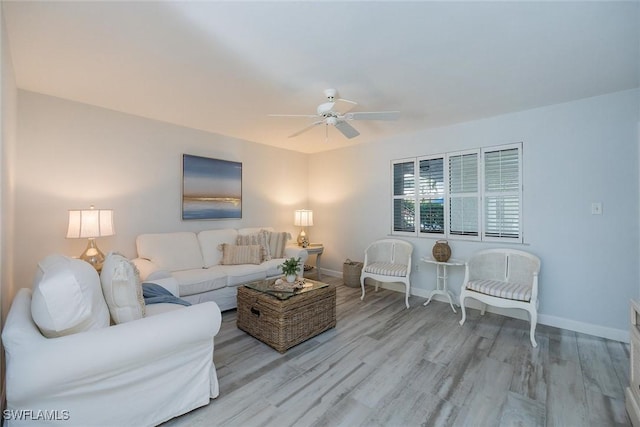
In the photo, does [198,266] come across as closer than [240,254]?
Yes

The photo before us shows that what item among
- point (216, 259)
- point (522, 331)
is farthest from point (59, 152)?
point (522, 331)

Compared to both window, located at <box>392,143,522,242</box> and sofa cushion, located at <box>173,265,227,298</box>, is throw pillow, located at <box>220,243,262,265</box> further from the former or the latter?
window, located at <box>392,143,522,242</box>

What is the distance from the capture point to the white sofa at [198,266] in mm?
3027

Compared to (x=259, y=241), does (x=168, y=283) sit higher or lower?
lower

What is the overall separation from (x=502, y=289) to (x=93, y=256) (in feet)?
13.9

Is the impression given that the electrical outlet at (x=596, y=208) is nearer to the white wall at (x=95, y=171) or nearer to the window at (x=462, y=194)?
the window at (x=462, y=194)

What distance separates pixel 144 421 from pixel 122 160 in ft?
9.66

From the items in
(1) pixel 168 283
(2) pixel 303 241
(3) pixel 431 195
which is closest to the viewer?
(1) pixel 168 283

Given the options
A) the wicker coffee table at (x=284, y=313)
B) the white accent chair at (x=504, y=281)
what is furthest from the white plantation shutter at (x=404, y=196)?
the wicker coffee table at (x=284, y=313)

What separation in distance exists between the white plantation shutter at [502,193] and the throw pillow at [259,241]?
2983 millimetres

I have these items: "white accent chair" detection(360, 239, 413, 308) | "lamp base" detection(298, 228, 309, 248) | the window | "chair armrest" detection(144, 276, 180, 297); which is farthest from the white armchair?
the window

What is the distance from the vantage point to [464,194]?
12.0ft

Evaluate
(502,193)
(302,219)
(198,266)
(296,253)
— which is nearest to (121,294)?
(198,266)

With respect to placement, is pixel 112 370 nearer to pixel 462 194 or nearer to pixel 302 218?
pixel 302 218
